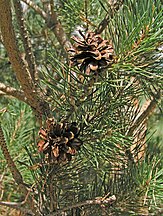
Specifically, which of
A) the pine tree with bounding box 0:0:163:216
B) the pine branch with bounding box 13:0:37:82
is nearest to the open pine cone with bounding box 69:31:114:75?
the pine tree with bounding box 0:0:163:216

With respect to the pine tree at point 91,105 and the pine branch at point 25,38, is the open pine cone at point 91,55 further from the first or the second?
the pine branch at point 25,38

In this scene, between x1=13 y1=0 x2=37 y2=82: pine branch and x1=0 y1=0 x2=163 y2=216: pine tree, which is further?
x1=13 y1=0 x2=37 y2=82: pine branch

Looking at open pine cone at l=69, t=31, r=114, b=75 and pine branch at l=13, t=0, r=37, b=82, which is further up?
pine branch at l=13, t=0, r=37, b=82

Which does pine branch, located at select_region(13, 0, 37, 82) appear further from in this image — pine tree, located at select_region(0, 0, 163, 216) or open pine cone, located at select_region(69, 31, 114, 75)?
open pine cone, located at select_region(69, 31, 114, 75)

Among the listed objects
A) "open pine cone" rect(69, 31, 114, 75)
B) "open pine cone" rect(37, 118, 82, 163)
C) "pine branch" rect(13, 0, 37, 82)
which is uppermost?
"pine branch" rect(13, 0, 37, 82)

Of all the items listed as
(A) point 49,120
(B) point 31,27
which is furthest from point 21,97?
(B) point 31,27

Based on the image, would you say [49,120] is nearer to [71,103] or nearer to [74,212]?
[71,103]

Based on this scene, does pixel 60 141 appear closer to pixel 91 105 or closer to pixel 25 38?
pixel 91 105

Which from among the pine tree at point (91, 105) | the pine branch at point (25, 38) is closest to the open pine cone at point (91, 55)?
the pine tree at point (91, 105)
